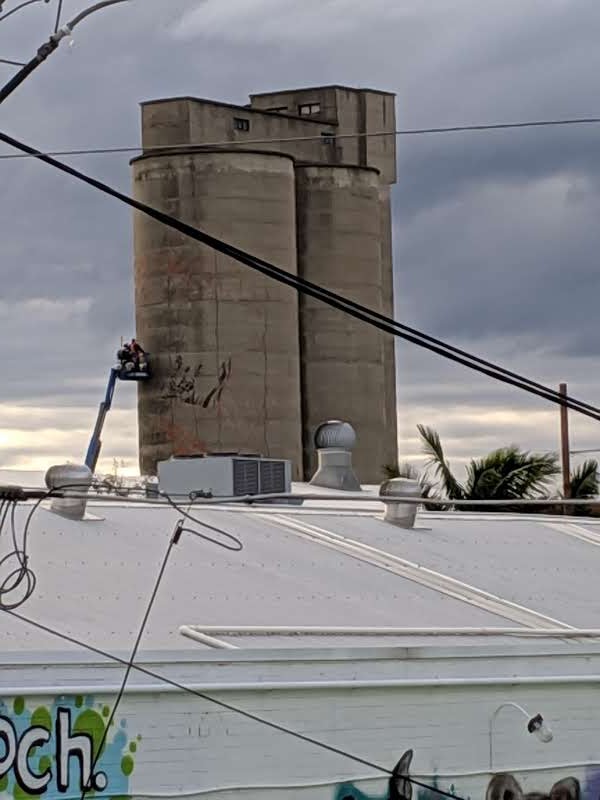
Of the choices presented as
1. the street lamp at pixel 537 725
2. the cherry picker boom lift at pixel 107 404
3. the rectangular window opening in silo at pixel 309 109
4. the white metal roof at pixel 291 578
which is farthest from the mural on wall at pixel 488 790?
the rectangular window opening in silo at pixel 309 109

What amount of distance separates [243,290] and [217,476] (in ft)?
87.5

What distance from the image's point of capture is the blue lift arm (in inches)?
1409

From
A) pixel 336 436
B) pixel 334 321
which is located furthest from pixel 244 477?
pixel 334 321

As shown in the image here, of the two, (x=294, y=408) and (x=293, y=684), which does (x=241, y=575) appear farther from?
(x=294, y=408)

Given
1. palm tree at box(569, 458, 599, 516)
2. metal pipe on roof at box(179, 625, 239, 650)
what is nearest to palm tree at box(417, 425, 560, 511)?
palm tree at box(569, 458, 599, 516)

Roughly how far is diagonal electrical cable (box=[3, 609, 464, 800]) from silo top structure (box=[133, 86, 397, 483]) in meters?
33.1

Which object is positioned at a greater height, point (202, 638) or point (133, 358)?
point (133, 358)

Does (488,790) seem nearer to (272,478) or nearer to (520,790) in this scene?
(520,790)

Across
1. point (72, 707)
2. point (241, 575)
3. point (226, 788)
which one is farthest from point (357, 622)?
point (72, 707)

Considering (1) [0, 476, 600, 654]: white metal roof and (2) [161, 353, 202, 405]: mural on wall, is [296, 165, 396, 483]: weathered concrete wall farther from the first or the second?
(1) [0, 476, 600, 654]: white metal roof

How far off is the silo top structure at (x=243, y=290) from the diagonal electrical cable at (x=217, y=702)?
33.1 meters

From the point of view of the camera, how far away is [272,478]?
66.1ft

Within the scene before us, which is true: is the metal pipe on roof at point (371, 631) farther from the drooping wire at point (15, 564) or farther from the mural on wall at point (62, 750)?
the mural on wall at point (62, 750)

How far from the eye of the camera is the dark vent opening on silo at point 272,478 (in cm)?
1984
